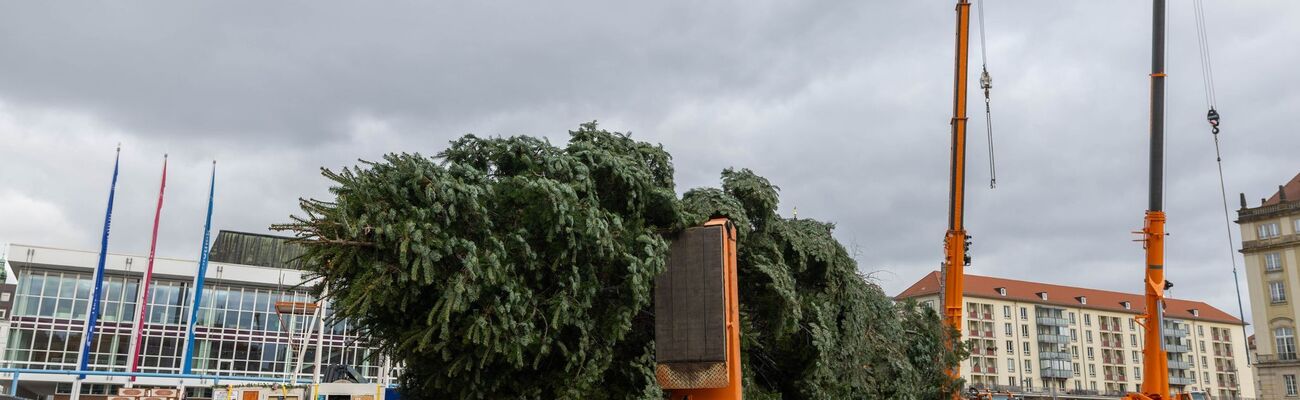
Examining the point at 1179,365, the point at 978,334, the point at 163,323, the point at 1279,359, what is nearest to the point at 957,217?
the point at 163,323

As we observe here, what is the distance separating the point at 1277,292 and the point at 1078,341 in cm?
2905

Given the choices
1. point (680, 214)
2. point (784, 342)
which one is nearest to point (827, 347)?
point (784, 342)

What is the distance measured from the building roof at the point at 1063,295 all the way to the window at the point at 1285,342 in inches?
677

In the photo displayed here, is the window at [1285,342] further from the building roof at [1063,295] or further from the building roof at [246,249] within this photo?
the building roof at [246,249]

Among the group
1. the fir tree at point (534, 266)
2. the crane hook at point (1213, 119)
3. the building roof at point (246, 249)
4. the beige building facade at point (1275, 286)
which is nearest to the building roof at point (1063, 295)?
the beige building facade at point (1275, 286)

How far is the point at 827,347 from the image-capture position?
48.2ft

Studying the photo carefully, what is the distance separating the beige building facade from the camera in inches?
2886

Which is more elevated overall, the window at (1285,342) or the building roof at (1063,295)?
the building roof at (1063,295)

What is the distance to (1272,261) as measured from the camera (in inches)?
2980

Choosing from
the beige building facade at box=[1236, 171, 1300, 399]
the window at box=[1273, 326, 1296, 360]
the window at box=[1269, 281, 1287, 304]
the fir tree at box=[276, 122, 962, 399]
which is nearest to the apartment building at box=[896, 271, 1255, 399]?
the beige building facade at box=[1236, 171, 1300, 399]

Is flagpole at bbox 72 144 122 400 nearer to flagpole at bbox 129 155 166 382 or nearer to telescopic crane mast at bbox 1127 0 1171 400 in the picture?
flagpole at bbox 129 155 166 382

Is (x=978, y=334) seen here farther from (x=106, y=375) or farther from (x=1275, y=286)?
(x=106, y=375)

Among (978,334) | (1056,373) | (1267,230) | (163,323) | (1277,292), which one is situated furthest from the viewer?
(1056,373)

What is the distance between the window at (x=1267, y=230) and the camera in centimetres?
7644
